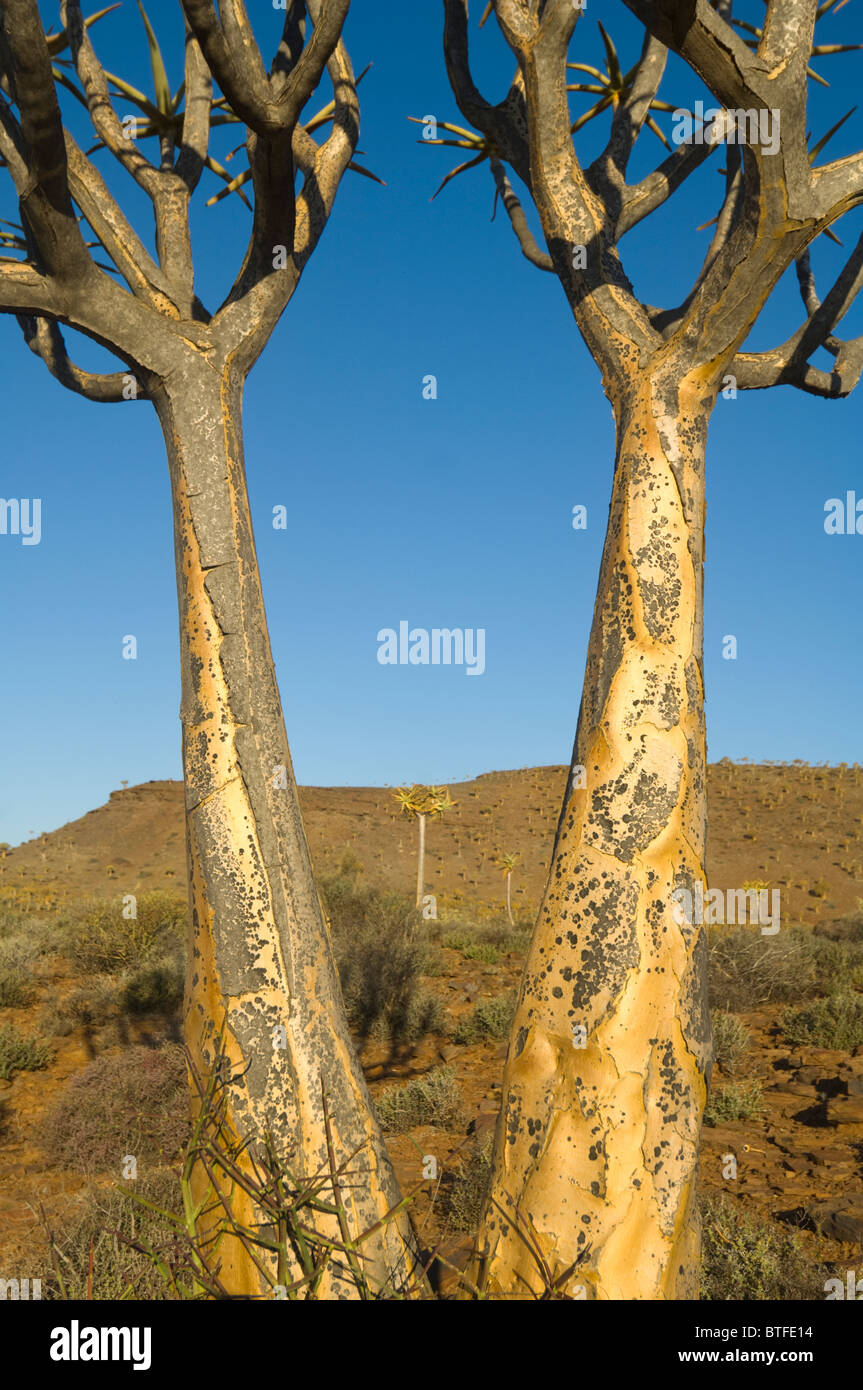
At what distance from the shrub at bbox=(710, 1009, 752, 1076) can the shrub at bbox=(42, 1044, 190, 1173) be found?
4.63 m

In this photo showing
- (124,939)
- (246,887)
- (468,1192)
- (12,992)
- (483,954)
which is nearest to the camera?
(246,887)

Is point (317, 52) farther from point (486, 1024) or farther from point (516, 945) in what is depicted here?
point (516, 945)

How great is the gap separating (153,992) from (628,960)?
9203 mm

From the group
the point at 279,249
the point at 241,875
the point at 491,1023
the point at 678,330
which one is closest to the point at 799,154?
the point at 678,330

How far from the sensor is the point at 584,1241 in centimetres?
297

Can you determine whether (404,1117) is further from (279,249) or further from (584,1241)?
(279,249)

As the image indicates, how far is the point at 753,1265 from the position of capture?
4570 millimetres

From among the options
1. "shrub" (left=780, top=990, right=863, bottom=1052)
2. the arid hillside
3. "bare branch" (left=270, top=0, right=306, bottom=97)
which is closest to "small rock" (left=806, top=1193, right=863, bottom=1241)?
"shrub" (left=780, top=990, right=863, bottom=1052)

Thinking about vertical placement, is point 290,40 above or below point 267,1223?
above

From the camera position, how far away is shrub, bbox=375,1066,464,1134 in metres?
7.34

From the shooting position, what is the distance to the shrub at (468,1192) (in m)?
5.63

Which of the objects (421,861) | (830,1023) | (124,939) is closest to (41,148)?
(830,1023)

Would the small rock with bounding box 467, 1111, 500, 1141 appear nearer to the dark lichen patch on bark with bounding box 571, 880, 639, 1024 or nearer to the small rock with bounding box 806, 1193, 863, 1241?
the small rock with bounding box 806, 1193, 863, 1241
